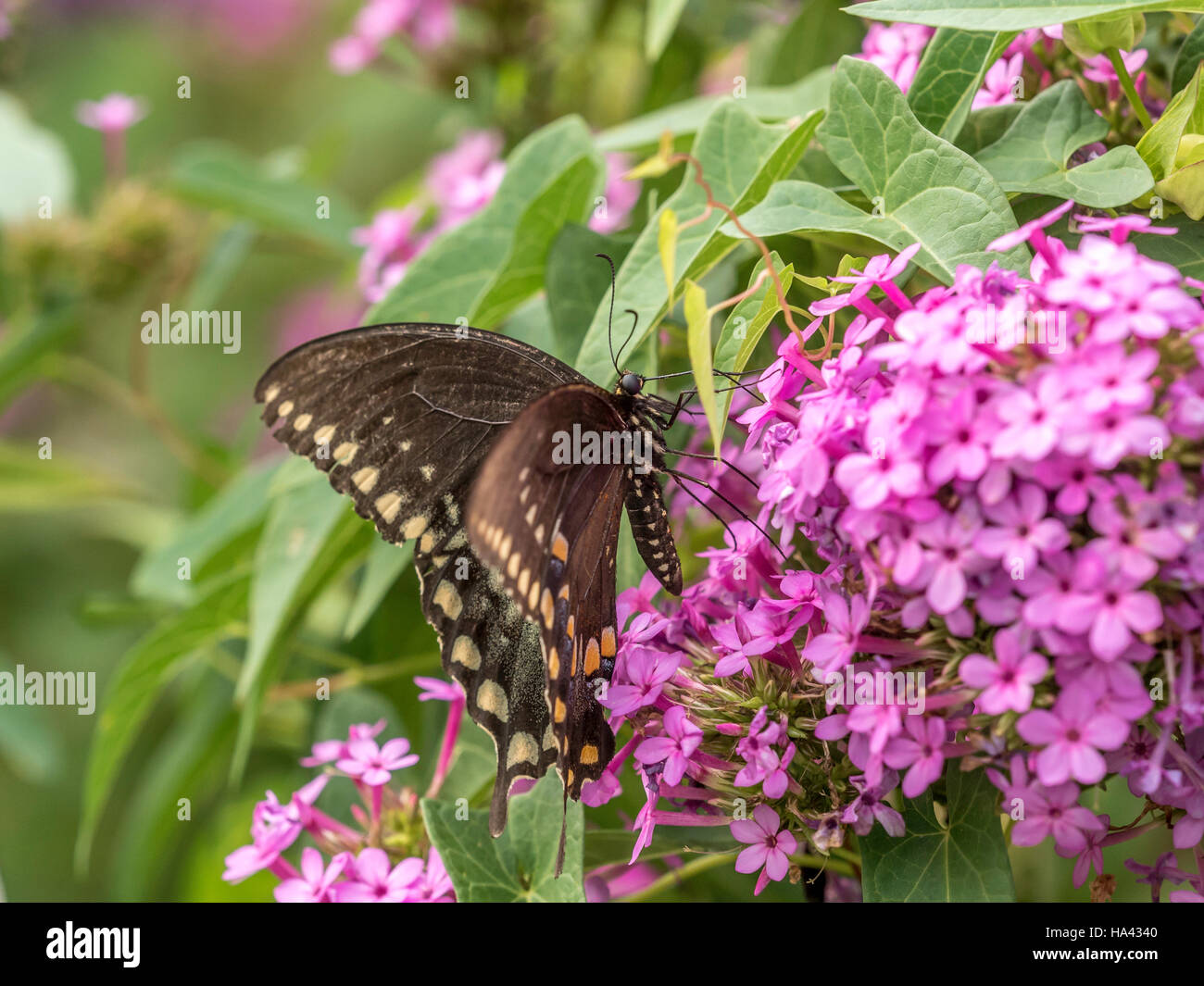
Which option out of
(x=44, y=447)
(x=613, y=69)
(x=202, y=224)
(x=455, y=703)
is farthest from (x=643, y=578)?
(x=202, y=224)

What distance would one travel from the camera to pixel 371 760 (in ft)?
3.46

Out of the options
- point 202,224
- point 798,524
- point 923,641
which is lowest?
point 923,641

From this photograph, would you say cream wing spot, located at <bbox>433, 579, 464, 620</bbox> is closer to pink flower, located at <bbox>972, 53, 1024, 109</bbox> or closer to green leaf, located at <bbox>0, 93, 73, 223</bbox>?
pink flower, located at <bbox>972, 53, 1024, 109</bbox>

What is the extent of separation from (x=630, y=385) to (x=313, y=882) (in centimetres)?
55

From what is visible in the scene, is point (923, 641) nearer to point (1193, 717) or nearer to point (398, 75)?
point (1193, 717)

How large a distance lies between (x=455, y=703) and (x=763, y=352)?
486 millimetres

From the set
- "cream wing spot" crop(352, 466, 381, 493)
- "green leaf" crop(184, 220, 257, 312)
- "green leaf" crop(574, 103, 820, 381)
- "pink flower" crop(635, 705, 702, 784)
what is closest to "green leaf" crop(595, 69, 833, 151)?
"green leaf" crop(574, 103, 820, 381)

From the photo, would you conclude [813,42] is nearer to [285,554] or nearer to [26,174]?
[285,554]

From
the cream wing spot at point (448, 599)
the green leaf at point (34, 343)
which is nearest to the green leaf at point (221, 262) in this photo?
the green leaf at point (34, 343)

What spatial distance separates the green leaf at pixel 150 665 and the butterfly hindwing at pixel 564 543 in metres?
0.57

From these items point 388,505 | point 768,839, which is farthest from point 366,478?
point 768,839

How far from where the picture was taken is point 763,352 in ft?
3.67

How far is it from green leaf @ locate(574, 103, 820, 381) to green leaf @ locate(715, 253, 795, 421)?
57mm

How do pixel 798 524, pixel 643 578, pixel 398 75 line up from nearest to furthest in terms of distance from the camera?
pixel 798 524 < pixel 643 578 < pixel 398 75
